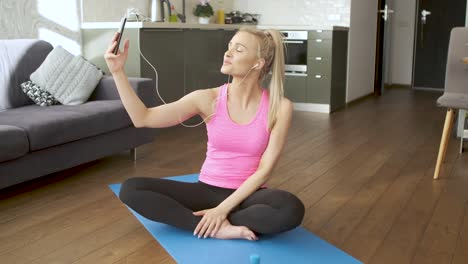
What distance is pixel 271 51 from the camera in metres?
2.32

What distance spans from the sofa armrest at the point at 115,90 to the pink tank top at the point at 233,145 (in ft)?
4.85

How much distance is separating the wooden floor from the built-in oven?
1.45 metres

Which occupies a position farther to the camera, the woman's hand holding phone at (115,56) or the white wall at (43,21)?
the white wall at (43,21)

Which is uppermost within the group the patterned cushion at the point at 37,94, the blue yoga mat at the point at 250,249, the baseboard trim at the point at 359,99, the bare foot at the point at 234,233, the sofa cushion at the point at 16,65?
the sofa cushion at the point at 16,65

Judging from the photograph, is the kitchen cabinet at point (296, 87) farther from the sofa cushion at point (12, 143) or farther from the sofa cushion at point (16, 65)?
the sofa cushion at point (12, 143)

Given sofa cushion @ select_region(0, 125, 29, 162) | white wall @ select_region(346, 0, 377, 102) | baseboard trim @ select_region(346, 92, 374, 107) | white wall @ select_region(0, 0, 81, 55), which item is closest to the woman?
sofa cushion @ select_region(0, 125, 29, 162)

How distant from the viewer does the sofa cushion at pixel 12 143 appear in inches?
109

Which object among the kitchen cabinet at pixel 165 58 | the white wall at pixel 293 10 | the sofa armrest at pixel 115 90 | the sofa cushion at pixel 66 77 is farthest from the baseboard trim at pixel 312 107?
the sofa cushion at pixel 66 77

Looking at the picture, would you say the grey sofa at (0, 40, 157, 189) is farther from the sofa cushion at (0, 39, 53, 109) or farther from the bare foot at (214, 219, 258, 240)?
the bare foot at (214, 219, 258, 240)

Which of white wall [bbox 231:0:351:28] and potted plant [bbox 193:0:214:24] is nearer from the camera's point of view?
potted plant [bbox 193:0:214:24]

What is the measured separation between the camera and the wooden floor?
2289mm

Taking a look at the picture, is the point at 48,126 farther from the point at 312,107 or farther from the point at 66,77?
the point at 312,107

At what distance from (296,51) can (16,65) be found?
11.0 ft

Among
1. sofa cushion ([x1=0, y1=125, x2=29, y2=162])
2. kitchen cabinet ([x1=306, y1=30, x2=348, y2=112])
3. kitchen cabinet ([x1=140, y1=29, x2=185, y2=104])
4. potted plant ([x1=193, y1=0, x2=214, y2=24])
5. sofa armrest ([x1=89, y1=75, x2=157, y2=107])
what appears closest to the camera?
sofa cushion ([x1=0, y1=125, x2=29, y2=162])
